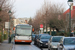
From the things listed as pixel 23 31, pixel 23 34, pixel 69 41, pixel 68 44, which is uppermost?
pixel 69 41

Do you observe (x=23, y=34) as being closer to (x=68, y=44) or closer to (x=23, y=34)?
(x=23, y=34)

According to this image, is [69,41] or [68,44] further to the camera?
[69,41]

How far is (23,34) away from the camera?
92.6ft

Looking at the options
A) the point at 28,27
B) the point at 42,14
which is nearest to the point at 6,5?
the point at 28,27

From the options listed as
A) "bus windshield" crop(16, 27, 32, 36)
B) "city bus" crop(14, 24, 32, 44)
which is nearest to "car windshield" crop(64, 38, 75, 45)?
"city bus" crop(14, 24, 32, 44)

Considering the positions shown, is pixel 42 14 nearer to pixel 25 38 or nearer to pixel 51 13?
pixel 51 13

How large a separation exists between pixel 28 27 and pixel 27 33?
1.02 meters

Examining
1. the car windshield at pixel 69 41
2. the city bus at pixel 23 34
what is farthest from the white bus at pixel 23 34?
the car windshield at pixel 69 41

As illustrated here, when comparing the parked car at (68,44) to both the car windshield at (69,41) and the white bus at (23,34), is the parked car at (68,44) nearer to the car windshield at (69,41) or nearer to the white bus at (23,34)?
Result: the car windshield at (69,41)

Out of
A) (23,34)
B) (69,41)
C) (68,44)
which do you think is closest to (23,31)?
(23,34)

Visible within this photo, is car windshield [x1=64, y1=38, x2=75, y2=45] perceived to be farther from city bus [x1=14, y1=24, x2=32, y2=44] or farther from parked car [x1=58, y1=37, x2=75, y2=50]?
city bus [x1=14, y1=24, x2=32, y2=44]

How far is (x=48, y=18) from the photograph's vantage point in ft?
167

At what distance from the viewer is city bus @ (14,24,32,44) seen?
28.0 m

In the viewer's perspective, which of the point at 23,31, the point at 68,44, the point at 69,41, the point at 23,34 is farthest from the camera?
the point at 23,31
